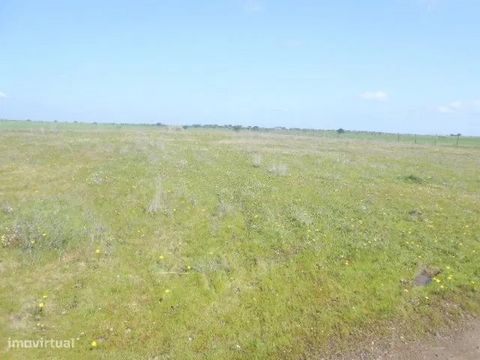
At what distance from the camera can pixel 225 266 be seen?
13.1 m

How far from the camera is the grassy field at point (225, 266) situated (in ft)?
33.1

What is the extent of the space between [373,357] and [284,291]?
327cm

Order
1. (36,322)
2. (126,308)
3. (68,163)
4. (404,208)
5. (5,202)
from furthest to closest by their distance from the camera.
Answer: (68,163) → (404,208) → (5,202) → (126,308) → (36,322)

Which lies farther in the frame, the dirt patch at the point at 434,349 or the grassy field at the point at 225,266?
the grassy field at the point at 225,266

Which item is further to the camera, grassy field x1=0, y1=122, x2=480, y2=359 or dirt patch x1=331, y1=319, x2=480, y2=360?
grassy field x1=0, y1=122, x2=480, y2=359

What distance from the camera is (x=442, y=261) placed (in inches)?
549

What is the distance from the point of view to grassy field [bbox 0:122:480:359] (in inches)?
397

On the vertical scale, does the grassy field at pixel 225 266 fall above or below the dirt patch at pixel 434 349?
above

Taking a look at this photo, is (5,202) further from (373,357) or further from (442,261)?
(442,261)

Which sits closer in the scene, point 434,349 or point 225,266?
point 434,349

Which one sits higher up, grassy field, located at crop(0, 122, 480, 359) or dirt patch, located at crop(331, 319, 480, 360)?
grassy field, located at crop(0, 122, 480, 359)

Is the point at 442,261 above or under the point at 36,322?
above

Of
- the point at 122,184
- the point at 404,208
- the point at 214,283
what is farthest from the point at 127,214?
the point at 404,208

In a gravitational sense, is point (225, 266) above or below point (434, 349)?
above
